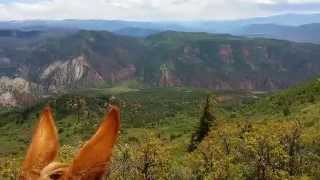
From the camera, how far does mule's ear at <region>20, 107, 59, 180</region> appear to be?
13.0 ft

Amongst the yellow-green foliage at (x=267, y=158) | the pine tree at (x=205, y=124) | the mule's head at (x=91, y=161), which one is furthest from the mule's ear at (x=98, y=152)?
the pine tree at (x=205, y=124)

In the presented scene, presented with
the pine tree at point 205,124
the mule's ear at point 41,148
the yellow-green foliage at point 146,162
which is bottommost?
the pine tree at point 205,124

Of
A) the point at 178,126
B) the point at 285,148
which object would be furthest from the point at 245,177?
the point at 178,126

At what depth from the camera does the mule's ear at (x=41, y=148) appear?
3959mm

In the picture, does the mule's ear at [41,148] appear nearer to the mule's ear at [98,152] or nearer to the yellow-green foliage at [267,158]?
the mule's ear at [98,152]

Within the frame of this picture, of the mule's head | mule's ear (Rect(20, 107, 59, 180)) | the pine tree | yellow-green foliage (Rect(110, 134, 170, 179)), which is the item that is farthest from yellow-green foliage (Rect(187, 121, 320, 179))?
the mule's head

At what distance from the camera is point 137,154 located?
69.2 meters

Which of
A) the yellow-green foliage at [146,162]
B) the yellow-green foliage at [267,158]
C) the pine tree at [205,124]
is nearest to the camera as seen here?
the yellow-green foliage at [267,158]

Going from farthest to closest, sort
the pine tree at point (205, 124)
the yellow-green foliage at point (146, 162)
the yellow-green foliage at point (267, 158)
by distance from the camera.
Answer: the pine tree at point (205, 124)
the yellow-green foliage at point (146, 162)
the yellow-green foliage at point (267, 158)

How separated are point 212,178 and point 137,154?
10495 millimetres

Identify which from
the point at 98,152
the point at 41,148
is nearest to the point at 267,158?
the point at 41,148

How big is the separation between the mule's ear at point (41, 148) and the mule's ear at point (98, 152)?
0.31 m

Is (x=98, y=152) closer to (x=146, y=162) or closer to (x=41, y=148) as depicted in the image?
(x=41, y=148)

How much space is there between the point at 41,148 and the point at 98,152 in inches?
26.1
